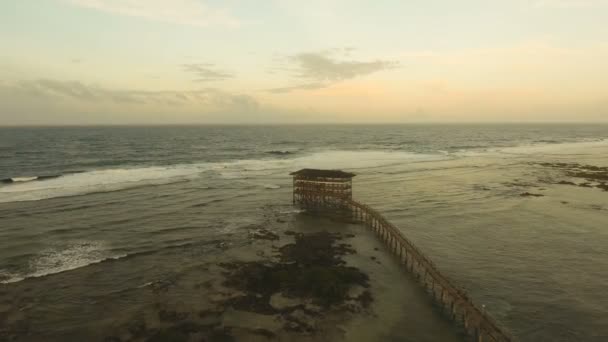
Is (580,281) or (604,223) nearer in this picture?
(580,281)

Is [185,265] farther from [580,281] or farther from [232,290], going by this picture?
[580,281]

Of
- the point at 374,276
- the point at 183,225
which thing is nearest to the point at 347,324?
the point at 374,276

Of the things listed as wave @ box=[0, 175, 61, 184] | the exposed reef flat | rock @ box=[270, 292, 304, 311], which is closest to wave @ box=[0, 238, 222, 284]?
rock @ box=[270, 292, 304, 311]

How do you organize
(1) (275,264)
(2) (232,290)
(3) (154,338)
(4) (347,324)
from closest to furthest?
(3) (154,338) < (4) (347,324) < (2) (232,290) < (1) (275,264)

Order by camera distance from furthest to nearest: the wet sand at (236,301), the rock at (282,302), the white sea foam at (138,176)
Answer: the white sea foam at (138,176)
the rock at (282,302)
the wet sand at (236,301)

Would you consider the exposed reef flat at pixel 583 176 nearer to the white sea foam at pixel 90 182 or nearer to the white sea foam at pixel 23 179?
the white sea foam at pixel 90 182

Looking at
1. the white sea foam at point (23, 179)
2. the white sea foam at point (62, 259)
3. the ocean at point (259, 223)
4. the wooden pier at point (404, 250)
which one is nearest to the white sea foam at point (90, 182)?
the ocean at point (259, 223)
